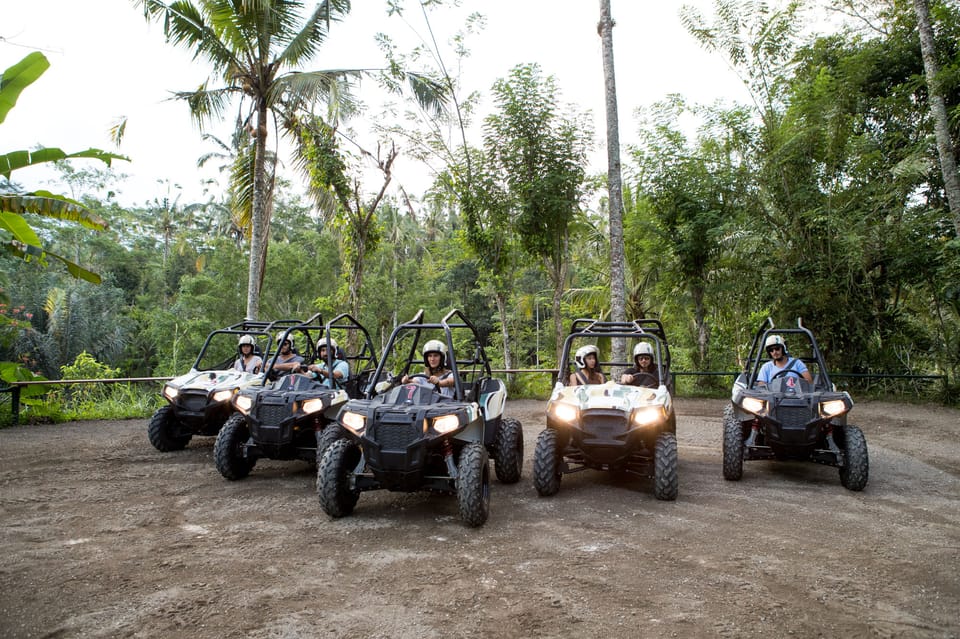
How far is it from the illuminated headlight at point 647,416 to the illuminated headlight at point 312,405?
3.09 metres

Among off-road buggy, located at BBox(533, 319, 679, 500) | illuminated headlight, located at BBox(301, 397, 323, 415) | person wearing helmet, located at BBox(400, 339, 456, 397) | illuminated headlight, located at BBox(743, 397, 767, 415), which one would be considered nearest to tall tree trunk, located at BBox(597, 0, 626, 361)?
illuminated headlight, located at BBox(743, 397, 767, 415)

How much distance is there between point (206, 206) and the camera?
41.2m

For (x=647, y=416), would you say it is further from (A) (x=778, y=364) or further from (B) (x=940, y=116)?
(B) (x=940, y=116)

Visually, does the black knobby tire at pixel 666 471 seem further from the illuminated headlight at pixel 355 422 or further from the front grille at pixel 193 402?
the front grille at pixel 193 402

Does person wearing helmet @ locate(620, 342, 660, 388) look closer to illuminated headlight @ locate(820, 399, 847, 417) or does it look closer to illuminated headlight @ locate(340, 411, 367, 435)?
illuminated headlight @ locate(820, 399, 847, 417)

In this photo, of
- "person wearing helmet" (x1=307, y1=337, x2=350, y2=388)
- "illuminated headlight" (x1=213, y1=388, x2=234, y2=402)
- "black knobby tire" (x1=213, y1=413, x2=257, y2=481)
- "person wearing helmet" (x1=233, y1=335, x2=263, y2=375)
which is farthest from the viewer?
"person wearing helmet" (x1=233, y1=335, x2=263, y2=375)

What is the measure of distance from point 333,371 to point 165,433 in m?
2.52

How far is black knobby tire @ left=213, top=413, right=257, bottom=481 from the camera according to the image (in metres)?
6.14

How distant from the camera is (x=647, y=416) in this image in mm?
5402

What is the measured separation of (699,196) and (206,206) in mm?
36035

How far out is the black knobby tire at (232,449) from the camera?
6.14 meters

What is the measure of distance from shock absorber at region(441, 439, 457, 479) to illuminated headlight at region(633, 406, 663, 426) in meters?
1.67

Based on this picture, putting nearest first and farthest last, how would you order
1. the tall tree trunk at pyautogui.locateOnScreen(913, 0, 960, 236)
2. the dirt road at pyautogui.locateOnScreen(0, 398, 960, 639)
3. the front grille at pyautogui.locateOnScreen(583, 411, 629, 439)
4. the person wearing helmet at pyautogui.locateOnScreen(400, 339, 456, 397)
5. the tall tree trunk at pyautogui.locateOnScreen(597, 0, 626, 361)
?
1. the dirt road at pyautogui.locateOnScreen(0, 398, 960, 639)
2. the front grille at pyautogui.locateOnScreen(583, 411, 629, 439)
3. the person wearing helmet at pyautogui.locateOnScreen(400, 339, 456, 397)
4. the tall tree trunk at pyautogui.locateOnScreen(597, 0, 626, 361)
5. the tall tree trunk at pyautogui.locateOnScreen(913, 0, 960, 236)

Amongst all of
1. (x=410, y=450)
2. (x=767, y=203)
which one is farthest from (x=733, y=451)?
(x=767, y=203)
